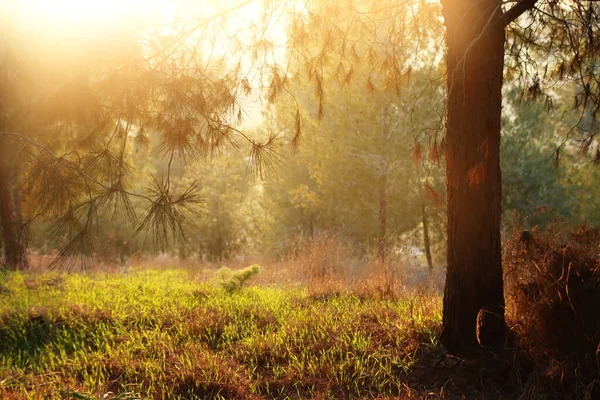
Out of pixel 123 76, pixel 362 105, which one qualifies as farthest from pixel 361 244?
pixel 123 76

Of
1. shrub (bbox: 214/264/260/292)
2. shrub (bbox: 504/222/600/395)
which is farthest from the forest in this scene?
shrub (bbox: 214/264/260/292)

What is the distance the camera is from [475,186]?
4.25 m

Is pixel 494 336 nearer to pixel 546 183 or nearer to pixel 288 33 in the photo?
pixel 288 33

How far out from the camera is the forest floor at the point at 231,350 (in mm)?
4066

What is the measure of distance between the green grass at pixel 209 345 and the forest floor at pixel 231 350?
0.04ft

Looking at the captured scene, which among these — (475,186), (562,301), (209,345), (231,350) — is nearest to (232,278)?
(209,345)

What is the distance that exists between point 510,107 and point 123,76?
700 inches

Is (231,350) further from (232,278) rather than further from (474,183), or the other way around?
(232,278)

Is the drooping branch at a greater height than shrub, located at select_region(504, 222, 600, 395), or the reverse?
the drooping branch

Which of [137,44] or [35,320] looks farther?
[35,320]

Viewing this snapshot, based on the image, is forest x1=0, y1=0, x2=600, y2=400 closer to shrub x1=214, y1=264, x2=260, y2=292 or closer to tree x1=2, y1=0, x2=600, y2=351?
tree x1=2, y1=0, x2=600, y2=351

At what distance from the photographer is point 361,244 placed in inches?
679

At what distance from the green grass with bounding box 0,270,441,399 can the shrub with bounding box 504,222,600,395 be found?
3.23 feet

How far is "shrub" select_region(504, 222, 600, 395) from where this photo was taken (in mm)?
3607
